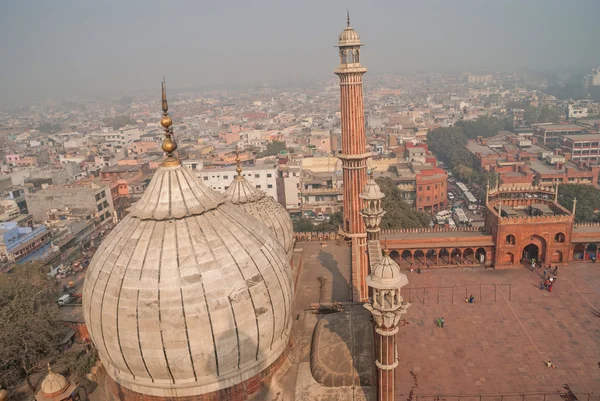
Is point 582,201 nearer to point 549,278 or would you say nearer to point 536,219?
point 536,219

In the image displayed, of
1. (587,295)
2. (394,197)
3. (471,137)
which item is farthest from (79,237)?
(471,137)

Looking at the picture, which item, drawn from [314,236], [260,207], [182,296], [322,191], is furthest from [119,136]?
[182,296]

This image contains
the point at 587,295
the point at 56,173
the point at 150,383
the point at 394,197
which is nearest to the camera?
the point at 150,383

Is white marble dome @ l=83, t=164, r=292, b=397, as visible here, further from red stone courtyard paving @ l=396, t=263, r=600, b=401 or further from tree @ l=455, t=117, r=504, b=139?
tree @ l=455, t=117, r=504, b=139

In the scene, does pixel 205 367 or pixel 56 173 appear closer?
pixel 205 367

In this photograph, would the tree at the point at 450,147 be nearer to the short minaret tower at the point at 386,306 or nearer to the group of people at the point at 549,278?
the group of people at the point at 549,278

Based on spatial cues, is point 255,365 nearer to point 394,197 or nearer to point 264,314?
point 264,314

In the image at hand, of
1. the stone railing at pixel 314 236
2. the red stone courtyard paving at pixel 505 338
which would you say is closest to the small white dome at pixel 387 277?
the red stone courtyard paving at pixel 505 338
